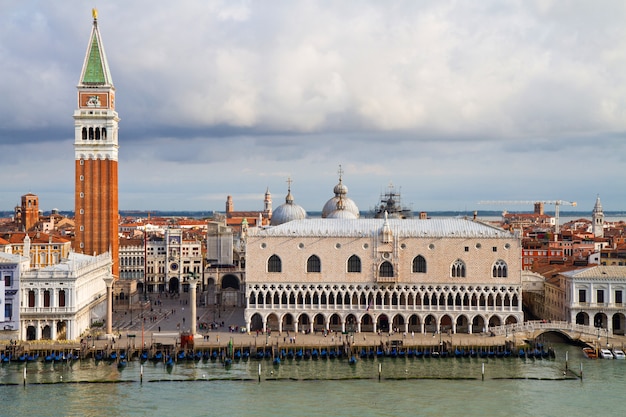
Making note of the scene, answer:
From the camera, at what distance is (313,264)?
2297 inches

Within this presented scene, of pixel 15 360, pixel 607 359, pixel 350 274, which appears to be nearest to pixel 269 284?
pixel 350 274

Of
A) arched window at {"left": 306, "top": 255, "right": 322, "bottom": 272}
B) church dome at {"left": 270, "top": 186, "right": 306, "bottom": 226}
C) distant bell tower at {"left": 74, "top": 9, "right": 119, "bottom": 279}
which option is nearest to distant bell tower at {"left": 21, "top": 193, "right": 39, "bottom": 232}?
distant bell tower at {"left": 74, "top": 9, "right": 119, "bottom": 279}

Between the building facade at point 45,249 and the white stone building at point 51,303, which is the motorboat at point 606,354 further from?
the building facade at point 45,249

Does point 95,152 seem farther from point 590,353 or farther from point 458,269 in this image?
point 590,353

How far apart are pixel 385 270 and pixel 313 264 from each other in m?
4.51

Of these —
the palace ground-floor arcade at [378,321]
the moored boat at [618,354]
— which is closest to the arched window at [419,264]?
the palace ground-floor arcade at [378,321]

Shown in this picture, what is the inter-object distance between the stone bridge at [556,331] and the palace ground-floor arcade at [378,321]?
1.17 meters

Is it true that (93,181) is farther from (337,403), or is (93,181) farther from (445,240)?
(337,403)

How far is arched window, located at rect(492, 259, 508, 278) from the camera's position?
57.8 meters

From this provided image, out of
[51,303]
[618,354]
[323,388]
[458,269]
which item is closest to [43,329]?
[51,303]

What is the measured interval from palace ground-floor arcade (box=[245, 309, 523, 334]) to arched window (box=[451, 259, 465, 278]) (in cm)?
230

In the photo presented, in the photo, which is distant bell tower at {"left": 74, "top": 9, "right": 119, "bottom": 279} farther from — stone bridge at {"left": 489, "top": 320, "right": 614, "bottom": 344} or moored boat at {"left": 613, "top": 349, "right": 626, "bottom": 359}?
moored boat at {"left": 613, "top": 349, "right": 626, "bottom": 359}

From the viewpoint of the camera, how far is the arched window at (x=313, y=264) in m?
58.3

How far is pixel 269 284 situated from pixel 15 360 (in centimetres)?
1586
